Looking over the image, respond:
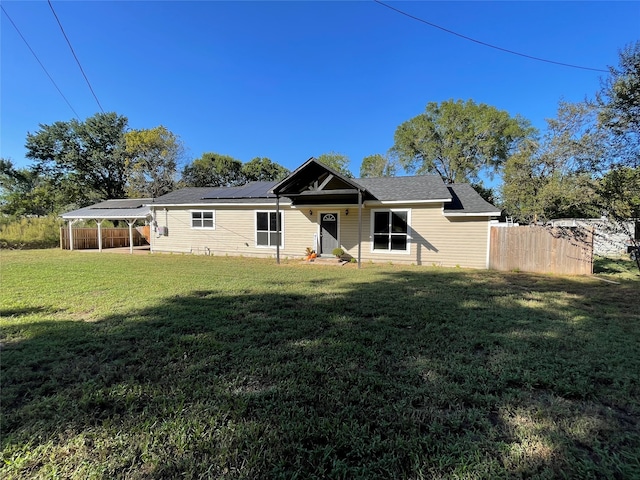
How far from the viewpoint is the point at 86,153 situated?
2830cm

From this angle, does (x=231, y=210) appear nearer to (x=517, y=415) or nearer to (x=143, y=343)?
(x=143, y=343)

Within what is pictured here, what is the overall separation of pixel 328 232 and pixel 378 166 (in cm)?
2317

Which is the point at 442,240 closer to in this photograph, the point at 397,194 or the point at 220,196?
the point at 397,194

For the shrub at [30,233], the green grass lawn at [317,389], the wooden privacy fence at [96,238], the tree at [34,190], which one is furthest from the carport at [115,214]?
the green grass lawn at [317,389]

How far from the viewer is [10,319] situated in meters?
4.47

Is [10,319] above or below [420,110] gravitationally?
below

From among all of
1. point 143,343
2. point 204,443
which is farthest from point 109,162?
point 204,443

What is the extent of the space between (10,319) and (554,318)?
840 cm

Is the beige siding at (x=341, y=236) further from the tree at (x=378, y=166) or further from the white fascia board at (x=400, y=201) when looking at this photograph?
the tree at (x=378, y=166)

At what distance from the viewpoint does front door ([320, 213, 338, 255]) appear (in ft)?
42.5

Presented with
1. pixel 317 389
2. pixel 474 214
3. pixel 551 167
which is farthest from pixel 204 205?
pixel 551 167

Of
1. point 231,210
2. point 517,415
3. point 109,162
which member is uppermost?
point 109,162

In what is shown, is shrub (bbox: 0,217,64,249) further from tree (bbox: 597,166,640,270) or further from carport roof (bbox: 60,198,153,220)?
tree (bbox: 597,166,640,270)

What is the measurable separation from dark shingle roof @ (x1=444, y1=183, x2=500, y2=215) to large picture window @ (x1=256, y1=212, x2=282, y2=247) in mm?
7388
